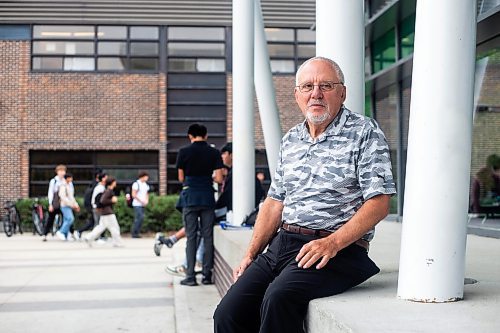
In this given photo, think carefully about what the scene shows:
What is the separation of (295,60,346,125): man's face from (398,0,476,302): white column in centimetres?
45

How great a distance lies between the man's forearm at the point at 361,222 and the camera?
308 cm

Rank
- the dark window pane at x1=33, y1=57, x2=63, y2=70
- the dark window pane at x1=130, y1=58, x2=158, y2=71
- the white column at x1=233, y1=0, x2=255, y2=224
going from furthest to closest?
1. the dark window pane at x1=130, y1=58, x2=158, y2=71
2. the dark window pane at x1=33, y1=57, x2=63, y2=70
3. the white column at x1=233, y1=0, x2=255, y2=224

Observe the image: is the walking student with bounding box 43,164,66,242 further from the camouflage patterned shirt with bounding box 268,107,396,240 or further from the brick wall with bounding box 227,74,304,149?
the camouflage patterned shirt with bounding box 268,107,396,240

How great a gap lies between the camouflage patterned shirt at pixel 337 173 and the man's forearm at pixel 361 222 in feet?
0.13

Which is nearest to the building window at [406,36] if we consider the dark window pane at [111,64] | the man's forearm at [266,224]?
the man's forearm at [266,224]

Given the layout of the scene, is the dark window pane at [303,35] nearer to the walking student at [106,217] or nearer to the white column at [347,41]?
the walking student at [106,217]

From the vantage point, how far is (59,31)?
76.5 ft

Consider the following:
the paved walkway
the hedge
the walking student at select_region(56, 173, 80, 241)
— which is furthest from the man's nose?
the hedge

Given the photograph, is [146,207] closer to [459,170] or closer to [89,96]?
[89,96]

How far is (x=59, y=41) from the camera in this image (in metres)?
23.3

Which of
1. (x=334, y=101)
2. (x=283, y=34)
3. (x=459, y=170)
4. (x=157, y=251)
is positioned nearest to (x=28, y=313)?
(x=157, y=251)

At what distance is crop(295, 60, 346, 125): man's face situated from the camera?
3.32 m

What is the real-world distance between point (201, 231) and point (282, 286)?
207 inches

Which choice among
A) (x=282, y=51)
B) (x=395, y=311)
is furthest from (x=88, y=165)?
(x=395, y=311)
